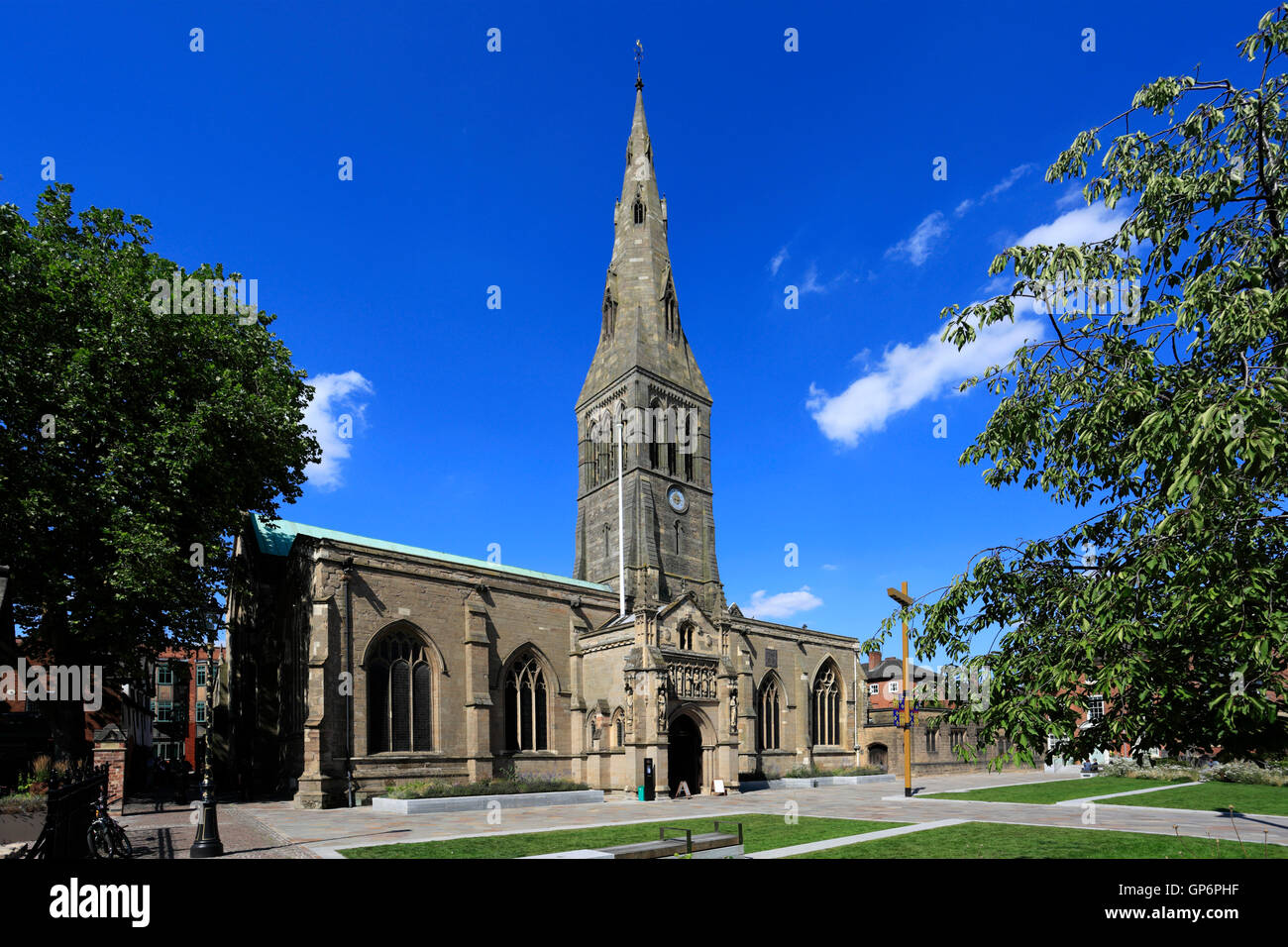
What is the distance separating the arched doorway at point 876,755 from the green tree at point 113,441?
39.9 m

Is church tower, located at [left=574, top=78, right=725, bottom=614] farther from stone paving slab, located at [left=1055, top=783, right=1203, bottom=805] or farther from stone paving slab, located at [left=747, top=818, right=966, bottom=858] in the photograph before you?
stone paving slab, located at [left=747, top=818, right=966, bottom=858]

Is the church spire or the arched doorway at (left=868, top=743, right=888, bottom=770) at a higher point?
the church spire

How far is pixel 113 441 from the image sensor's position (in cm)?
2484

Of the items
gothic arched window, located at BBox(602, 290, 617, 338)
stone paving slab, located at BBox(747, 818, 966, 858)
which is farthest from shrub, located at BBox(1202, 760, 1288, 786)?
gothic arched window, located at BBox(602, 290, 617, 338)

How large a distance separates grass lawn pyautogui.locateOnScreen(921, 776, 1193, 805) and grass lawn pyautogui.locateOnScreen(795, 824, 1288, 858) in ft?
33.1

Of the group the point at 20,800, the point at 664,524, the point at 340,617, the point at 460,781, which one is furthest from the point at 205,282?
the point at 664,524

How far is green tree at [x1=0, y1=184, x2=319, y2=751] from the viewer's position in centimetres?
2328

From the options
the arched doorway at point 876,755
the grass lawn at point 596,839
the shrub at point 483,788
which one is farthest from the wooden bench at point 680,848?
the arched doorway at point 876,755

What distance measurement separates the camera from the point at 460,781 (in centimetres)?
3141

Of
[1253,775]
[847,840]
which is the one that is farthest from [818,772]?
[847,840]

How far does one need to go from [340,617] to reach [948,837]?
866 inches

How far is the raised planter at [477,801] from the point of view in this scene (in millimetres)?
24483

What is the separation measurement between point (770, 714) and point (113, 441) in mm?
35292
